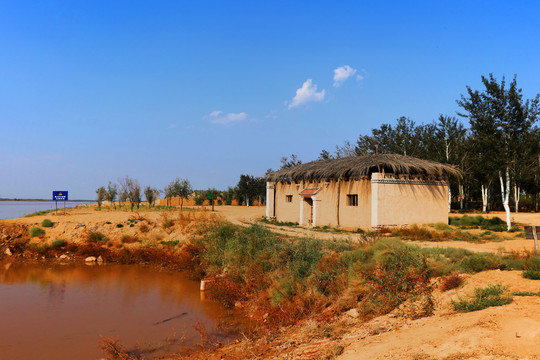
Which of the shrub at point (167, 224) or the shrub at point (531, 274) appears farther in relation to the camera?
the shrub at point (167, 224)

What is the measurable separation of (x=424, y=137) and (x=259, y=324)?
4529cm

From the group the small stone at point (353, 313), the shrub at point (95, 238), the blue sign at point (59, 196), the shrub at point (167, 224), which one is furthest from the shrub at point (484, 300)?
the blue sign at point (59, 196)

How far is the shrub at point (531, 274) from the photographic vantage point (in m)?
7.41

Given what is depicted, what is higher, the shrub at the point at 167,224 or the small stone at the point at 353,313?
the shrub at the point at 167,224

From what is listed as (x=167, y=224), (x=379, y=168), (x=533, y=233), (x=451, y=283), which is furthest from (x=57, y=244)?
(x=533, y=233)

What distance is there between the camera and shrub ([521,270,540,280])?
741 centimetres

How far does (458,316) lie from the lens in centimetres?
602

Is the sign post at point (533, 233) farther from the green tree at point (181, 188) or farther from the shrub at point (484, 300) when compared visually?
the green tree at point (181, 188)

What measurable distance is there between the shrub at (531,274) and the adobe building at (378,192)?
11.6 meters

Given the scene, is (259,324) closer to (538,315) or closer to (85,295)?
(538,315)

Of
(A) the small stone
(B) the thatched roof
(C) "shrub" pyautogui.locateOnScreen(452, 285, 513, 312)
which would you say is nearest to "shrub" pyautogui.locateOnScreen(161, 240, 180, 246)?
(B) the thatched roof

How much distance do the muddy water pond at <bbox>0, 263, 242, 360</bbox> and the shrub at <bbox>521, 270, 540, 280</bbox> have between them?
21.6ft

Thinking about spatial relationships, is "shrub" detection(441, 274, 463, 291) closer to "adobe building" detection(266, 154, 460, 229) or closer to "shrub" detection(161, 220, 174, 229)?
"adobe building" detection(266, 154, 460, 229)

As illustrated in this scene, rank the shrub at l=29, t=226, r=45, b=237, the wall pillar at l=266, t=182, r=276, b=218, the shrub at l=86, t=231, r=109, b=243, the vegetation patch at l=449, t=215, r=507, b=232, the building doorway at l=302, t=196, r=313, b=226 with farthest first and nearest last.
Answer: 1. the wall pillar at l=266, t=182, r=276, b=218
2. the building doorway at l=302, t=196, r=313, b=226
3. the vegetation patch at l=449, t=215, r=507, b=232
4. the shrub at l=29, t=226, r=45, b=237
5. the shrub at l=86, t=231, r=109, b=243
